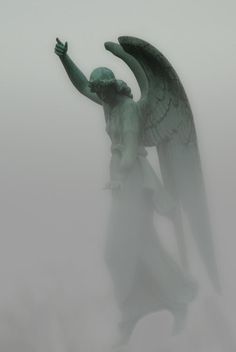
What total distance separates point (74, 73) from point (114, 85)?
1.77 feet

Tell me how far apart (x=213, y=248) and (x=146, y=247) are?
27.3 inches

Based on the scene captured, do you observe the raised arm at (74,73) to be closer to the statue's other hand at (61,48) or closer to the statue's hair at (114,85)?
the statue's other hand at (61,48)

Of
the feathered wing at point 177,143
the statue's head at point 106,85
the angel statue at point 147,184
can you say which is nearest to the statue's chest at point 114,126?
the angel statue at point 147,184

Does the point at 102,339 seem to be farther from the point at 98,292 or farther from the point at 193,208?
the point at 193,208

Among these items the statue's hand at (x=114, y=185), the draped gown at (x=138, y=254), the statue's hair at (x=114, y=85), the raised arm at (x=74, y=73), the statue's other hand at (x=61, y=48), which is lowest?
the draped gown at (x=138, y=254)

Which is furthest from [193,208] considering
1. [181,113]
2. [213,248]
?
[181,113]

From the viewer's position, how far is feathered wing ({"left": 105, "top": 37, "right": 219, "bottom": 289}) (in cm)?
736

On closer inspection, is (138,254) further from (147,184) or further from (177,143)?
(177,143)

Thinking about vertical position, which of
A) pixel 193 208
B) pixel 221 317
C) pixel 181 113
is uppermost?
pixel 181 113

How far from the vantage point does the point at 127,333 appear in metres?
7.09

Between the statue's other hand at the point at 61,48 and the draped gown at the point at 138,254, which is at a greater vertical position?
the statue's other hand at the point at 61,48

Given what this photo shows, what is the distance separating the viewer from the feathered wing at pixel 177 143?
736 centimetres

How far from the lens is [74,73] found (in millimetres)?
7551

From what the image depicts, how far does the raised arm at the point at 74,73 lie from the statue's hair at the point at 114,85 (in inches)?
13.2
